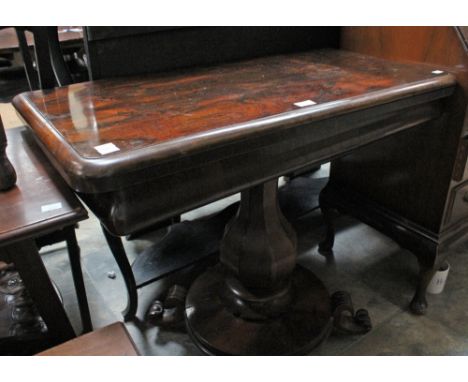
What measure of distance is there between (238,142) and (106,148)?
0.75 ft

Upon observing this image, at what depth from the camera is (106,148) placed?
689 mm

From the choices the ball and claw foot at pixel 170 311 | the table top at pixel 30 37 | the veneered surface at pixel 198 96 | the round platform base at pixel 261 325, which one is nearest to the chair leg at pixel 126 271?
the ball and claw foot at pixel 170 311

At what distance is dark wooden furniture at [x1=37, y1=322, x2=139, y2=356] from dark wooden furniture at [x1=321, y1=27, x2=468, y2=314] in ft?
3.30

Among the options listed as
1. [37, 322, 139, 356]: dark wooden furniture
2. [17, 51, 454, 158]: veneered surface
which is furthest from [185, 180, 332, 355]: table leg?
[37, 322, 139, 356]: dark wooden furniture

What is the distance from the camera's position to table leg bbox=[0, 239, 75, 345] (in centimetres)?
92

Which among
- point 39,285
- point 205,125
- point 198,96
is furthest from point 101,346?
point 198,96

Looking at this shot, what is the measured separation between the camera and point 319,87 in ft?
3.29

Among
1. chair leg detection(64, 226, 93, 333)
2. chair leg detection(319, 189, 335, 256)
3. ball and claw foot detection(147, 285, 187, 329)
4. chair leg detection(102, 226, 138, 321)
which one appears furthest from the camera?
chair leg detection(319, 189, 335, 256)

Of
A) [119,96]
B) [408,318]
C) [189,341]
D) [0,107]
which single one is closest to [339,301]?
[408,318]

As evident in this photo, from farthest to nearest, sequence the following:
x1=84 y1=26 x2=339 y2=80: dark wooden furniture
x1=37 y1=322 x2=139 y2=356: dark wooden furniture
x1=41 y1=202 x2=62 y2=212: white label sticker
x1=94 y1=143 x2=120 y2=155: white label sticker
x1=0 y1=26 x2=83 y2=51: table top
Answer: x1=0 y1=26 x2=83 y2=51: table top → x1=84 y1=26 x2=339 y2=80: dark wooden furniture → x1=41 y1=202 x2=62 y2=212: white label sticker → x1=37 y1=322 x2=139 y2=356: dark wooden furniture → x1=94 y1=143 x2=120 y2=155: white label sticker

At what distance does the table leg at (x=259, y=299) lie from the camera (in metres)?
1.28

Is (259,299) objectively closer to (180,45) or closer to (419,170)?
(419,170)

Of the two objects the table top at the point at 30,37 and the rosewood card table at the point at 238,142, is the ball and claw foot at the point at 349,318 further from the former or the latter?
the table top at the point at 30,37

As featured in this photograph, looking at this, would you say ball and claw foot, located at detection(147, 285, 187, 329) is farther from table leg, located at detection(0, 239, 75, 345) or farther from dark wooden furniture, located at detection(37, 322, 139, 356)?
dark wooden furniture, located at detection(37, 322, 139, 356)
